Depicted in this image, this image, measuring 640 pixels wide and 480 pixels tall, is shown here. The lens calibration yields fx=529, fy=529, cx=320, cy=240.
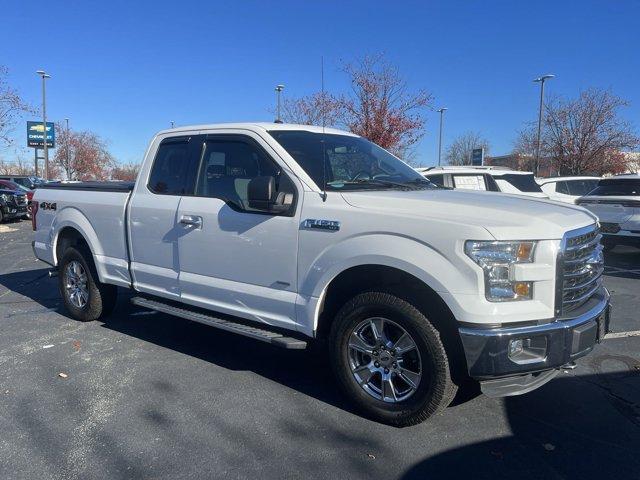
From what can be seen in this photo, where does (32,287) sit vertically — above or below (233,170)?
below

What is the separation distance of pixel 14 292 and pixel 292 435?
241 inches

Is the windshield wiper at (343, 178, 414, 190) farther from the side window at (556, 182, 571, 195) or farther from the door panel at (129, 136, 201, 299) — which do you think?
the side window at (556, 182, 571, 195)

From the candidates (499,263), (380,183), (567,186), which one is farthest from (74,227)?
(567,186)

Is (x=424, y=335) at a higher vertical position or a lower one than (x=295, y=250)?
lower

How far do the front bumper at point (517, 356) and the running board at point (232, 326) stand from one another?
1.28 metres

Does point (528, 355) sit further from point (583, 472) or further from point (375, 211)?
point (375, 211)

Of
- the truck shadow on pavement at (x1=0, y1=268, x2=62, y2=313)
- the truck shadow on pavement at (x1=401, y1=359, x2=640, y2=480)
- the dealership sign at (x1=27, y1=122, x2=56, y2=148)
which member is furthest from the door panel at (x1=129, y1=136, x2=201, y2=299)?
the dealership sign at (x1=27, y1=122, x2=56, y2=148)

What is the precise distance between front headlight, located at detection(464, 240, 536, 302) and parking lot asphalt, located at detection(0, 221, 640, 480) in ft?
3.30

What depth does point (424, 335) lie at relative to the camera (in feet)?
10.9

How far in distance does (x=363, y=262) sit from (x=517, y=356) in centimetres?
109

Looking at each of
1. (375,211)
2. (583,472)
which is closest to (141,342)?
(375,211)

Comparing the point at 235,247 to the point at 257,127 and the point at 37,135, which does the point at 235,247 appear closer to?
the point at 257,127

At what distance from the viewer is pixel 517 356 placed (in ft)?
10.2

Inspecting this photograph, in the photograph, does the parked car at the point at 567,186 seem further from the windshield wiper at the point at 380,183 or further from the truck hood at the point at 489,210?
the truck hood at the point at 489,210
